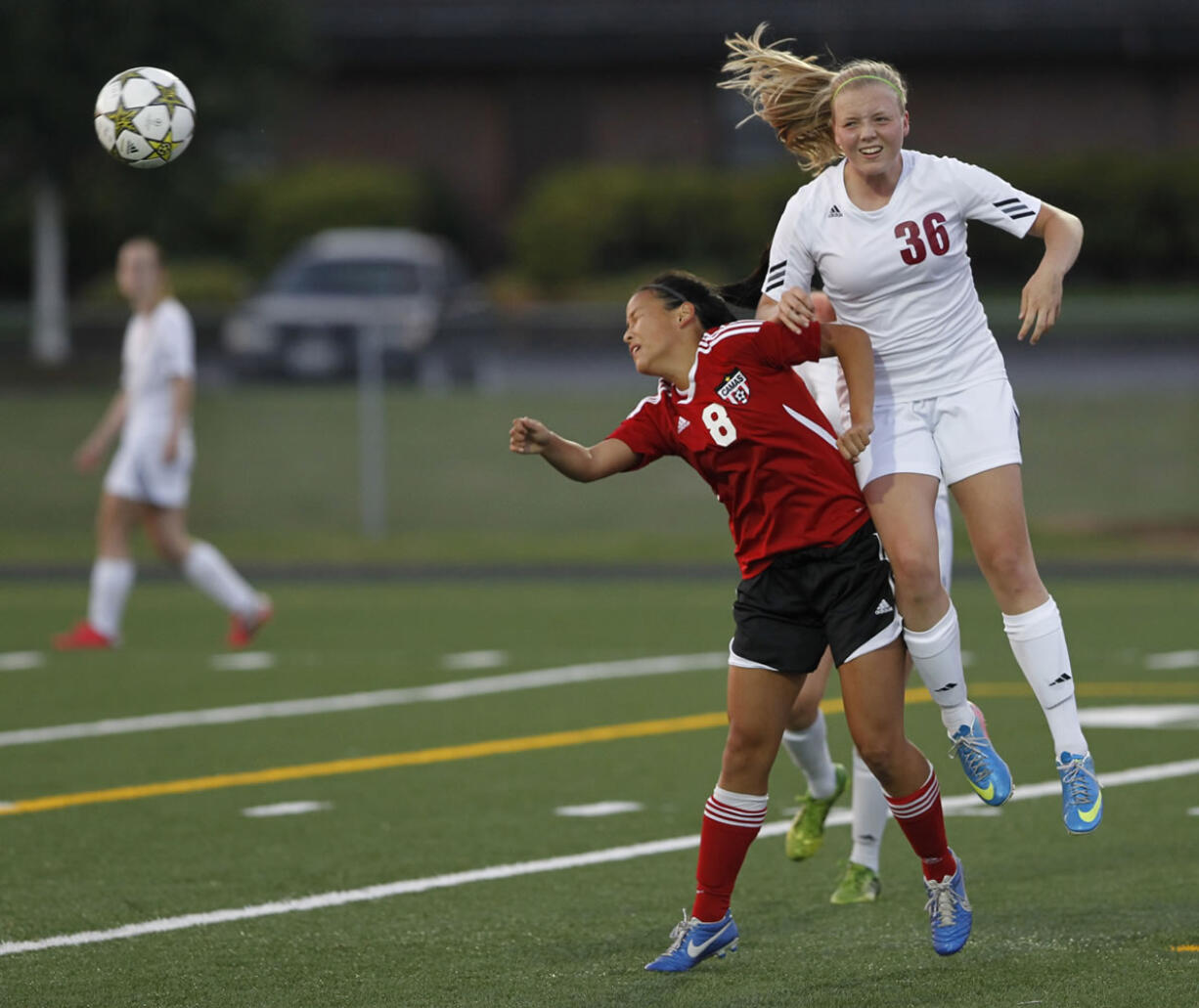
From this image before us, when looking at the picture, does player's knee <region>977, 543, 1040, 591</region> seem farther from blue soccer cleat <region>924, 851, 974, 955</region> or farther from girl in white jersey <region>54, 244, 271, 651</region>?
girl in white jersey <region>54, 244, 271, 651</region>

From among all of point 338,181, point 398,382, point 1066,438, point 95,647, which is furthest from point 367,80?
point 95,647

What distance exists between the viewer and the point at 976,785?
6500mm

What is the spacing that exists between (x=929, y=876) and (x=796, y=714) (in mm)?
1087

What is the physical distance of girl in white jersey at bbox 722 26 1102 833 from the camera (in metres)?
6.47

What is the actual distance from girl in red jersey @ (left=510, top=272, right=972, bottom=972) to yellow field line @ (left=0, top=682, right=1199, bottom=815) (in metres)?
3.53

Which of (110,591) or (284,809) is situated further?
(110,591)

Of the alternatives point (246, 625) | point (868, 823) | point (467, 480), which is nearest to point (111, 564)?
point (246, 625)

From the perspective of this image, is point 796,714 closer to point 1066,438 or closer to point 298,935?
point 298,935

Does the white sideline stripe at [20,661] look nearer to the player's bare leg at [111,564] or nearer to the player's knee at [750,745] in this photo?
the player's bare leg at [111,564]

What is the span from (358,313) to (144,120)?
67.0ft


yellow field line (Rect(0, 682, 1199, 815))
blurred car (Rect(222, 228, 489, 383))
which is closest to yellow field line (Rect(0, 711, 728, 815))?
yellow field line (Rect(0, 682, 1199, 815))

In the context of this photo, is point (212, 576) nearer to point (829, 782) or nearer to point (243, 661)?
point (243, 661)

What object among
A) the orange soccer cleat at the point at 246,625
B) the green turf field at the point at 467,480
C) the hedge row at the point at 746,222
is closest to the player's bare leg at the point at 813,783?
the orange soccer cleat at the point at 246,625

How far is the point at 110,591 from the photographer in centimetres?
1359
